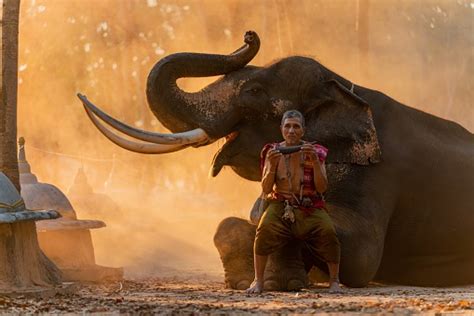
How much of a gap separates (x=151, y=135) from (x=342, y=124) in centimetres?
127

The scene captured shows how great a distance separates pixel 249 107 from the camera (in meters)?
9.37

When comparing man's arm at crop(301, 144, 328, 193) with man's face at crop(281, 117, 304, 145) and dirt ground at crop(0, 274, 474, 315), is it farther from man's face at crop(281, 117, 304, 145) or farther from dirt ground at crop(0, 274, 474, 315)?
dirt ground at crop(0, 274, 474, 315)

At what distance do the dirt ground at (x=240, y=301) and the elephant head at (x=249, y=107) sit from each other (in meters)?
0.99

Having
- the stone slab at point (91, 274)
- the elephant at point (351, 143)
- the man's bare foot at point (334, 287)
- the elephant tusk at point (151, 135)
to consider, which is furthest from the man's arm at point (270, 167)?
the stone slab at point (91, 274)

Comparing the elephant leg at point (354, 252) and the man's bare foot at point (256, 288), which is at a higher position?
the elephant leg at point (354, 252)

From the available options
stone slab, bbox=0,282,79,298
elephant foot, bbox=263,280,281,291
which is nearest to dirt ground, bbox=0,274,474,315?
stone slab, bbox=0,282,79,298

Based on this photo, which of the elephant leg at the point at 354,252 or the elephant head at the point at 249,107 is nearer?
the elephant leg at the point at 354,252

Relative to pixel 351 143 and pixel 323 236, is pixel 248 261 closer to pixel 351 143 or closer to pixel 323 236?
pixel 323 236

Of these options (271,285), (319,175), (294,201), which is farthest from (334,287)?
(319,175)

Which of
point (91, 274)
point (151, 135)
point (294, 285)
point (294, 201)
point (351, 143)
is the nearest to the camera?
point (294, 201)

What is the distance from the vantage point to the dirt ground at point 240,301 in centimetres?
666

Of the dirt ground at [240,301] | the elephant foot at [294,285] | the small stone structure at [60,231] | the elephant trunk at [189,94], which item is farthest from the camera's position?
the small stone structure at [60,231]

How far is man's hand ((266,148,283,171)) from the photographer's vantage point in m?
8.00

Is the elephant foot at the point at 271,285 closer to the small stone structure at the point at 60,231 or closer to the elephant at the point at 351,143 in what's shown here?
the elephant at the point at 351,143
